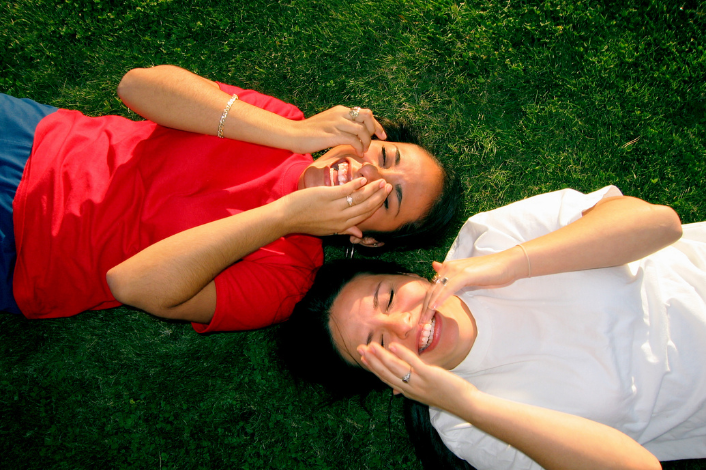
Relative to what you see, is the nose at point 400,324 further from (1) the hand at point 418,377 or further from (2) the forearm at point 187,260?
(2) the forearm at point 187,260

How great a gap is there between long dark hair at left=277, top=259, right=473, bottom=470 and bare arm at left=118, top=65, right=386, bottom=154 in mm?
855

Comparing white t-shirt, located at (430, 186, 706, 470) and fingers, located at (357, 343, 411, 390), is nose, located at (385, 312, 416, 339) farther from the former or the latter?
white t-shirt, located at (430, 186, 706, 470)

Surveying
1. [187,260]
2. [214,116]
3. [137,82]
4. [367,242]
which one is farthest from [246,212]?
[137,82]

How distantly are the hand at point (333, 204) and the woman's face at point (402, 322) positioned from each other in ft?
1.45

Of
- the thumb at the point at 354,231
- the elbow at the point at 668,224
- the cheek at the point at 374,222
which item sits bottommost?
the thumb at the point at 354,231

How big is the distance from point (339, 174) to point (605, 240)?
164cm

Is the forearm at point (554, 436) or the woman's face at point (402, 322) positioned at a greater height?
the woman's face at point (402, 322)

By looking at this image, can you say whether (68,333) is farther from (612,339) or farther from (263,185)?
(612,339)

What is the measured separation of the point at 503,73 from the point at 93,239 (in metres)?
3.61

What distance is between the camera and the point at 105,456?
3.54 m

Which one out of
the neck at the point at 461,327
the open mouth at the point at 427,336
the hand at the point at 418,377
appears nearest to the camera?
the hand at the point at 418,377

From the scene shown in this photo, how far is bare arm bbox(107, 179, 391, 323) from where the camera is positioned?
8.55 ft

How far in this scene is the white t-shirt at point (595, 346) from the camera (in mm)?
2629

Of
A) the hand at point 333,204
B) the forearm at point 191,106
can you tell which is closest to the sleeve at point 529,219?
the hand at point 333,204
